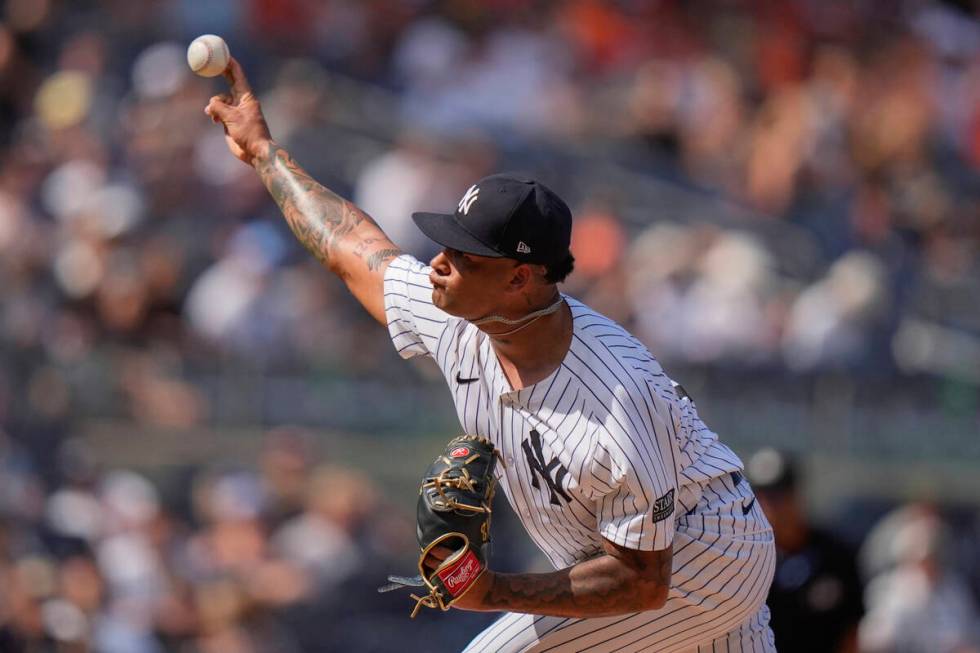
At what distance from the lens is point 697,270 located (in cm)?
951

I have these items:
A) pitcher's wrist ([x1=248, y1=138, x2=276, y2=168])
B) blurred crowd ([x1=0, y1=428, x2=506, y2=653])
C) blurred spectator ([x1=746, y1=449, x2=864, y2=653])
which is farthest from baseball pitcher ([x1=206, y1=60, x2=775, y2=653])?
blurred crowd ([x1=0, y1=428, x2=506, y2=653])

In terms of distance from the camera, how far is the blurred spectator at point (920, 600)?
7855 millimetres

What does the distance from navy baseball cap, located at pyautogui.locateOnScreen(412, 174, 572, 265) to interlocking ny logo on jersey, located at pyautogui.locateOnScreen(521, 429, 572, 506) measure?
1.43 ft

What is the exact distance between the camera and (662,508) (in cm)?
370

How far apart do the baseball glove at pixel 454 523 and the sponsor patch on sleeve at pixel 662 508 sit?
390mm

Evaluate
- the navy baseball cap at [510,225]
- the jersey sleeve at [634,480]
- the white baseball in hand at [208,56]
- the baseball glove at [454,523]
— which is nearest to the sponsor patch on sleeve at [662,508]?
the jersey sleeve at [634,480]

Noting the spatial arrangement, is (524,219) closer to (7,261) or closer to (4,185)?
(7,261)

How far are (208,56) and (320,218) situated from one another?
21.1 inches

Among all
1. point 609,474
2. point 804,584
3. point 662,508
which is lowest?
point 804,584

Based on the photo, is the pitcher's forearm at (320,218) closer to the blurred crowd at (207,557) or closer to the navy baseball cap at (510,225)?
the navy baseball cap at (510,225)

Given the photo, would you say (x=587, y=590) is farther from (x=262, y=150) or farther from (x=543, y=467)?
(x=262, y=150)

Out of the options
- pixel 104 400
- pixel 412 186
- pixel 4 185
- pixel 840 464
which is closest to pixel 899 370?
pixel 840 464

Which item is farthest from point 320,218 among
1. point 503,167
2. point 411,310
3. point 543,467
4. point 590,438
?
point 503,167

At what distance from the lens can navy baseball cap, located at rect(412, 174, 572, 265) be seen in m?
3.68
